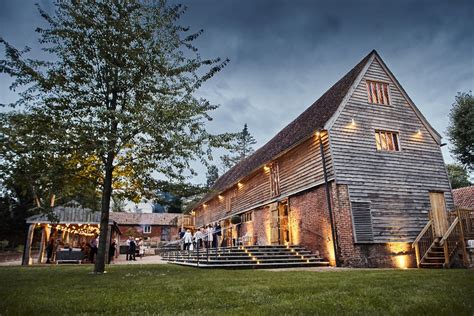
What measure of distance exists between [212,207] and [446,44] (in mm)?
23563

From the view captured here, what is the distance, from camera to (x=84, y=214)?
934 inches

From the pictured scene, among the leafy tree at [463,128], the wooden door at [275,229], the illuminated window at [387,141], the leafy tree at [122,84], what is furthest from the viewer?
the leafy tree at [463,128]

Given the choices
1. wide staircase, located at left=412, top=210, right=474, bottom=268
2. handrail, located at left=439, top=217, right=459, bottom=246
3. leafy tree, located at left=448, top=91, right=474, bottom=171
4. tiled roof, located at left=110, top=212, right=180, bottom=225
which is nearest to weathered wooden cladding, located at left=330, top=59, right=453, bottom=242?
wide staircase, located at left=412, top=210, right=474, bottom=268

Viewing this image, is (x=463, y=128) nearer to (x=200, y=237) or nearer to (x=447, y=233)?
(x=447, y=233)

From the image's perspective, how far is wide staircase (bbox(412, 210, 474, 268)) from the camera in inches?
505

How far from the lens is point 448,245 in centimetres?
1343

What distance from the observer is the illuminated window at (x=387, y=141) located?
640 inches

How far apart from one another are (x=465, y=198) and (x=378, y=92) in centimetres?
1517

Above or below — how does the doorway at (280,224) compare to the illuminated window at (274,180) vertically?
below

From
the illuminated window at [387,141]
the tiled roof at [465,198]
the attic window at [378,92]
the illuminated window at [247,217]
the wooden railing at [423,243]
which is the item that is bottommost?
the wooden railing at [423,243]

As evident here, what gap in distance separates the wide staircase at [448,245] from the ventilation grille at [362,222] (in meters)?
2.13

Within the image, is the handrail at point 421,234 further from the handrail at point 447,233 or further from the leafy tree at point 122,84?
the leafy tree at point 122,84

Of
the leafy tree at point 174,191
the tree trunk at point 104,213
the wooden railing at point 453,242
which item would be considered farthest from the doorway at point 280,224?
the tree trunk at point 104,213

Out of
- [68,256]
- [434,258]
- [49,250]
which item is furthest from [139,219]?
[434,258]
